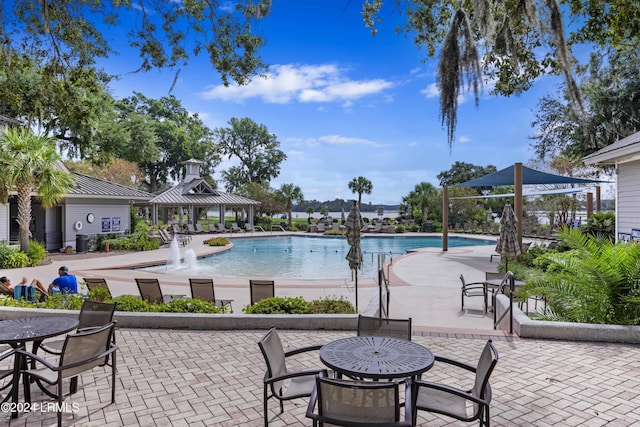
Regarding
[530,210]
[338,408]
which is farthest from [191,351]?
[530,210]

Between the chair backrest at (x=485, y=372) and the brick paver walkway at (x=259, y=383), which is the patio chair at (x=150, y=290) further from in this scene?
the chair backrest at (x=485, y=372)

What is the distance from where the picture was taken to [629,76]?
17594mm

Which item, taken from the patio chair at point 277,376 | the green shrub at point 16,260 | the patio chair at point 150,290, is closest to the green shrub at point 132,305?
the patio chair at point 150,290

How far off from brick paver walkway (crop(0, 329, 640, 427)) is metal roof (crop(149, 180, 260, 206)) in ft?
91.0

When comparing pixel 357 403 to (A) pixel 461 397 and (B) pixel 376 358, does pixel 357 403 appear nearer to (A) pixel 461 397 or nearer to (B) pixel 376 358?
(B) pixel 376 358

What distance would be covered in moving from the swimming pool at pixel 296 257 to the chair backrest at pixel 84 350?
9.98 metres

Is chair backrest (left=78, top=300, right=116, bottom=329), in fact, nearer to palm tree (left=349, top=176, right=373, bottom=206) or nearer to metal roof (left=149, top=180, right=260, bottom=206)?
metal roof (left=149, top=180, right=260, bottom=206)

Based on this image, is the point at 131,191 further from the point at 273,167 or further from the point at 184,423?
the point at 273,167

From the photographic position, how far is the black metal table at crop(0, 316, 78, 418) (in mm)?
3984

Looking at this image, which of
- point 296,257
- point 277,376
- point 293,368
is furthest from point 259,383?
point 296,257

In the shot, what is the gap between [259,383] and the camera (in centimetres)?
473

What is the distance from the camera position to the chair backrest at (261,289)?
838 cm

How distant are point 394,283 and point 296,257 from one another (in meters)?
10.3

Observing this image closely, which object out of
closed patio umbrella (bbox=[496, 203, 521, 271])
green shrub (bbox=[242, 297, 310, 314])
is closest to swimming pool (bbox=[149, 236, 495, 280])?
closed patio umbrella (bbox=[496, 203, 521, 271])
